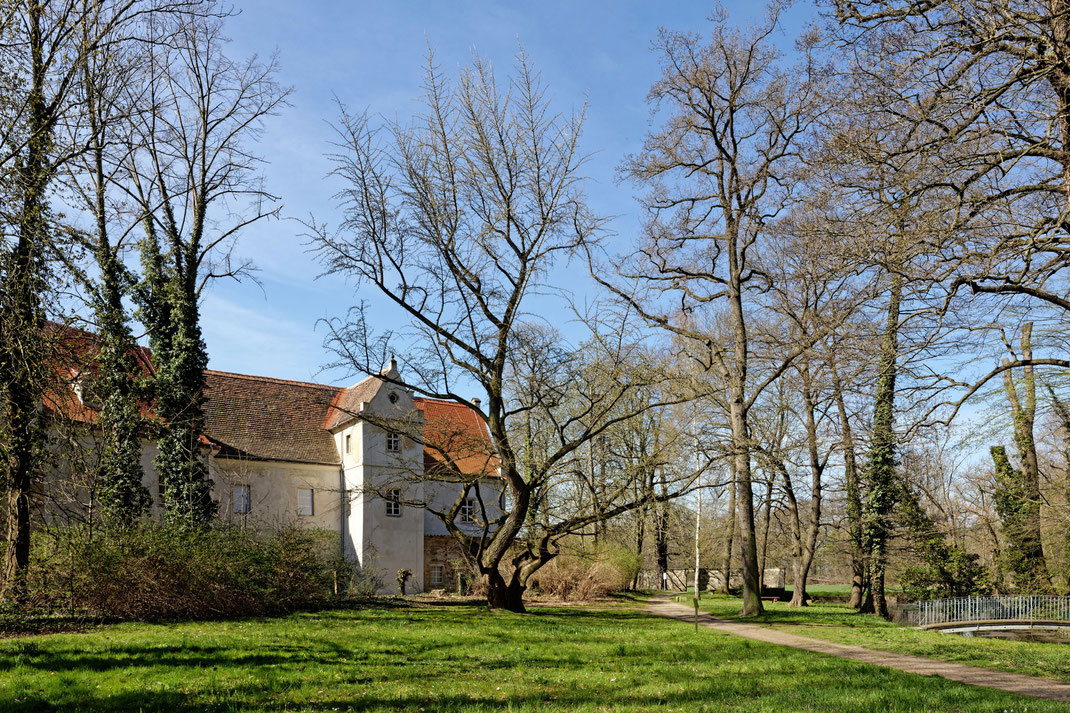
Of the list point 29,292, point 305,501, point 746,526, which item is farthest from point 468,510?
point 305,501

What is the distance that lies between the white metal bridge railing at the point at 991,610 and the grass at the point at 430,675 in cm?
1102

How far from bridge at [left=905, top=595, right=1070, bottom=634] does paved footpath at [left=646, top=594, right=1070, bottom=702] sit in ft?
22.1

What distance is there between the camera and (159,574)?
45.2 ft

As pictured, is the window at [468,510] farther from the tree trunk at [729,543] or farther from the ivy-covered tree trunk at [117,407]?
the tree trunk at [729,543]

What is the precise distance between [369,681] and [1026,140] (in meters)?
11.7

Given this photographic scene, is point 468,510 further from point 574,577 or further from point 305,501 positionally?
point 305,501

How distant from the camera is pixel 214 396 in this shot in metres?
34.3

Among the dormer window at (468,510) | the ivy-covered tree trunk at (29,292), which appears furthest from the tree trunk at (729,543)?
the ivy-covered tree trunk at (29,292)

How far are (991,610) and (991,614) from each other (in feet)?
0.39

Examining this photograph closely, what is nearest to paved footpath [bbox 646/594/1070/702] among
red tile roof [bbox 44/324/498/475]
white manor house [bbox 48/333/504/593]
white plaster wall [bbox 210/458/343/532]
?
red tile roof [bbox 44/324/498/475]

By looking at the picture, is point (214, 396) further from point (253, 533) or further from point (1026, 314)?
point (1026, 314)

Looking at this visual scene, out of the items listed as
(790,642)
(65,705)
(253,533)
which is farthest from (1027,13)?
(253,533)

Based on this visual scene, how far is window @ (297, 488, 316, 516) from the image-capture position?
34.5 meters

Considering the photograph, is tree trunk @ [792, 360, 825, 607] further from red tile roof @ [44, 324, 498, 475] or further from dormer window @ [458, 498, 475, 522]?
red tile roof @ [44, 324, 498, 475]
